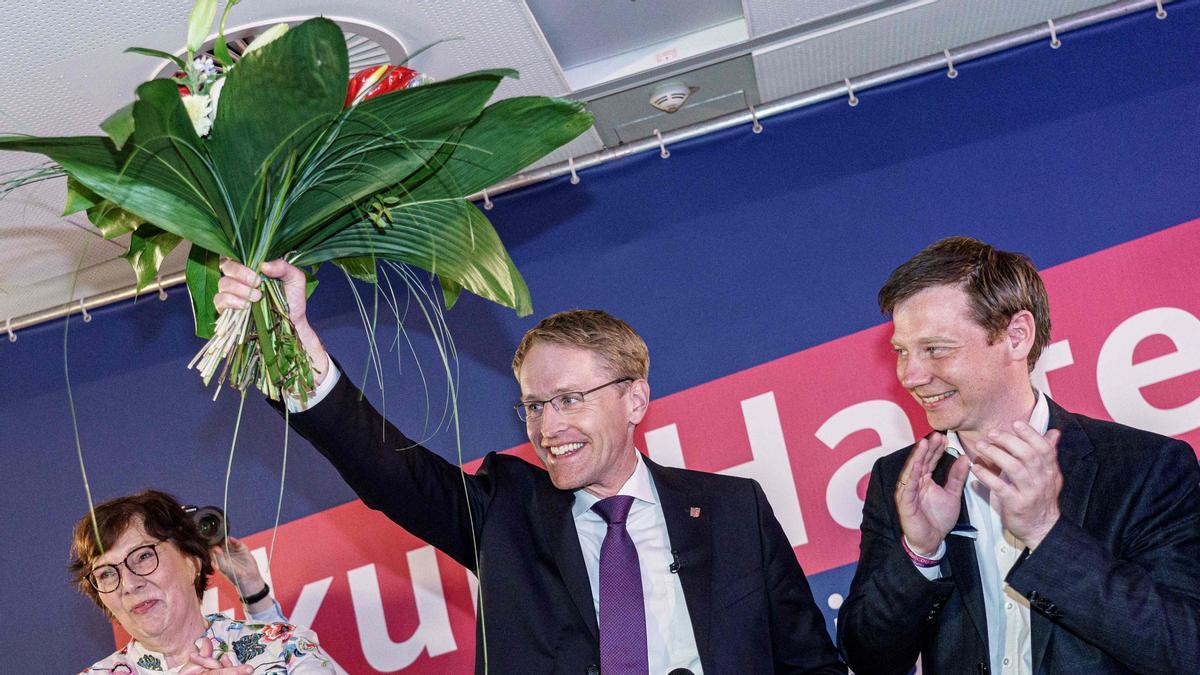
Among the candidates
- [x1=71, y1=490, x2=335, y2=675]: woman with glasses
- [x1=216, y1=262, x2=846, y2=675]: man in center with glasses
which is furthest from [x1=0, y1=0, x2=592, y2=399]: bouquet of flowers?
[x1=71, y1=490, x2=335, y2=675]: woman with glasses

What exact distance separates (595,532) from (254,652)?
3.12 ft

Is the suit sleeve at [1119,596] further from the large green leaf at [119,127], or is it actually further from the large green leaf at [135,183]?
the large green leaf at [119,127]

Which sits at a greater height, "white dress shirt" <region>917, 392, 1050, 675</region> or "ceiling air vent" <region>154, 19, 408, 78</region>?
"ceiling air vent" <region>154, 19, 408, 78</region>

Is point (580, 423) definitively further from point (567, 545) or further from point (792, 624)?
point (792, 624)

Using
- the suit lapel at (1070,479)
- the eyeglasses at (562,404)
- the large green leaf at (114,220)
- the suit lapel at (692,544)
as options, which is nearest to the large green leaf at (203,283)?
the large green leaf at (114,220)

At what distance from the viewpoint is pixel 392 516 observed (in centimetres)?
245

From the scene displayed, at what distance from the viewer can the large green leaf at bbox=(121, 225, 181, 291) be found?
2051mm

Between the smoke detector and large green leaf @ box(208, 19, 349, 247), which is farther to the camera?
the smoke detector

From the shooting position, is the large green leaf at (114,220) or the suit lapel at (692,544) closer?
the large green leaf at (114,220)

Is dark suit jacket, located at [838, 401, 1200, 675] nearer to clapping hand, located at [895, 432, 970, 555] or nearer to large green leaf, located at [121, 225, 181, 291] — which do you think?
clapping hand, located at [895, 432, 970, 555]

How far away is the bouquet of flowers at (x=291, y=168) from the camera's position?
1.73 m

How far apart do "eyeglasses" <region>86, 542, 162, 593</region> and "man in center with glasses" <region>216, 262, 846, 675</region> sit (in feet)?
3.02

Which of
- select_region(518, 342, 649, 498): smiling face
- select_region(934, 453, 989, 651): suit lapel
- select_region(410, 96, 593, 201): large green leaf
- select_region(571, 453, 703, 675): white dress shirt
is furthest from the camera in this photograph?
select_region(518, 342, 649, 498): smiling face

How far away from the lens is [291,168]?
6.03ft
